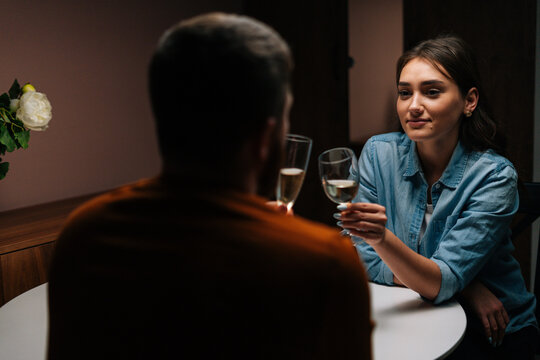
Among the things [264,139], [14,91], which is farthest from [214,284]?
[14,91]

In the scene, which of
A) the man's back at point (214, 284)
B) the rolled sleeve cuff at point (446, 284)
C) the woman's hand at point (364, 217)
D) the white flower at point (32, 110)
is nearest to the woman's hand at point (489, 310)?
the rolled sleeve cuff at point (446, 284)

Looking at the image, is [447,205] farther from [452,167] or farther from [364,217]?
[364,217]

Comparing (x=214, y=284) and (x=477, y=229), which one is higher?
(x=214, y=284)

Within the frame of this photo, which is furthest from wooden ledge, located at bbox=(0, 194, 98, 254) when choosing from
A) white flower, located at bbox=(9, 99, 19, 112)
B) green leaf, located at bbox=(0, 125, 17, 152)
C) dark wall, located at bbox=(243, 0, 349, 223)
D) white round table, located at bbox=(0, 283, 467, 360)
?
dark wall, located at bbox=(243, 0, 349, 223)

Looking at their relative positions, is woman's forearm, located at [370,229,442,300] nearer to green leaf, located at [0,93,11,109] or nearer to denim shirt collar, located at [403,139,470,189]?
denim shirt collar, located at [403,139,470,189]

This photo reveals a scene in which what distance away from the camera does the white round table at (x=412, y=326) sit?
976 mm

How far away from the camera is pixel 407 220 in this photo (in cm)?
159

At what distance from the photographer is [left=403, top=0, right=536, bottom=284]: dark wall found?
256cm

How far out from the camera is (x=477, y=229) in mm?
1371

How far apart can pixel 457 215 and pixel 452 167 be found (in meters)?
0.16

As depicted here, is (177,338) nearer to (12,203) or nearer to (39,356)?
(39,356)

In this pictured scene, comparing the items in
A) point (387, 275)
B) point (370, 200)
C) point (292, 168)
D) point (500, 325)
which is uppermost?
point (292, 168)

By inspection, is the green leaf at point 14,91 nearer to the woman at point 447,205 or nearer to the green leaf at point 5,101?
the green leaf at point 5,101

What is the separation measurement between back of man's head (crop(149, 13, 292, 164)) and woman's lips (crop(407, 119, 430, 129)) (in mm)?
1018
